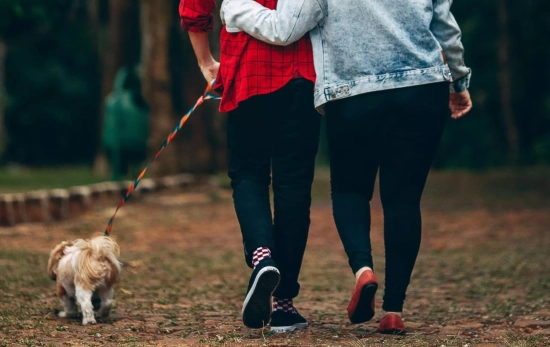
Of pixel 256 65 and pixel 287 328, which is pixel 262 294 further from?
pixel 256 65

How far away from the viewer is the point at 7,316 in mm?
4594

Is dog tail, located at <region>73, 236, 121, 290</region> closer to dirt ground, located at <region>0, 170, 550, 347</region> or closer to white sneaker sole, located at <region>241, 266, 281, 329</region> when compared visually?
dirt ground, located at <region>0, 170, 550, 347</region>

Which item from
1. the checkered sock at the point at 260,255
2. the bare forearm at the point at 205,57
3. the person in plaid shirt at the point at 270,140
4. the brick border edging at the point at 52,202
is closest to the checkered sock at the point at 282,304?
the person in plaid shirt at the point at 270,140

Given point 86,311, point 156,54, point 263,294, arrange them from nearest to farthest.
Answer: point 263,294
point 86,311
point 156,54

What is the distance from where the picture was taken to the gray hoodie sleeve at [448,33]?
399 centimetres

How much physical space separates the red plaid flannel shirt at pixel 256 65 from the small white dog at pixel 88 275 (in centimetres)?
96

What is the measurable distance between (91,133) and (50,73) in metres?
3.46

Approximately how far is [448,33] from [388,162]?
1.87 ft

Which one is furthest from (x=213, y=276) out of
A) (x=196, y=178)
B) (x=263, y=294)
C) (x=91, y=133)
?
(x=91, y=133)

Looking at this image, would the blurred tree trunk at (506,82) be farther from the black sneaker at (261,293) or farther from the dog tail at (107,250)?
the black sneaker at (261,293)

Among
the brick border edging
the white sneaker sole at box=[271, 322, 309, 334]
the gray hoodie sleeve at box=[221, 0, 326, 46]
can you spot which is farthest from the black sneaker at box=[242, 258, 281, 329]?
the brick border edging

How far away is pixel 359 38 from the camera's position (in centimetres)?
391

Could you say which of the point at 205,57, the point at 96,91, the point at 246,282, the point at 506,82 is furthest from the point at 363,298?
the point at 96,91

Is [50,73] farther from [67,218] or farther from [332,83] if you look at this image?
[332,83]
